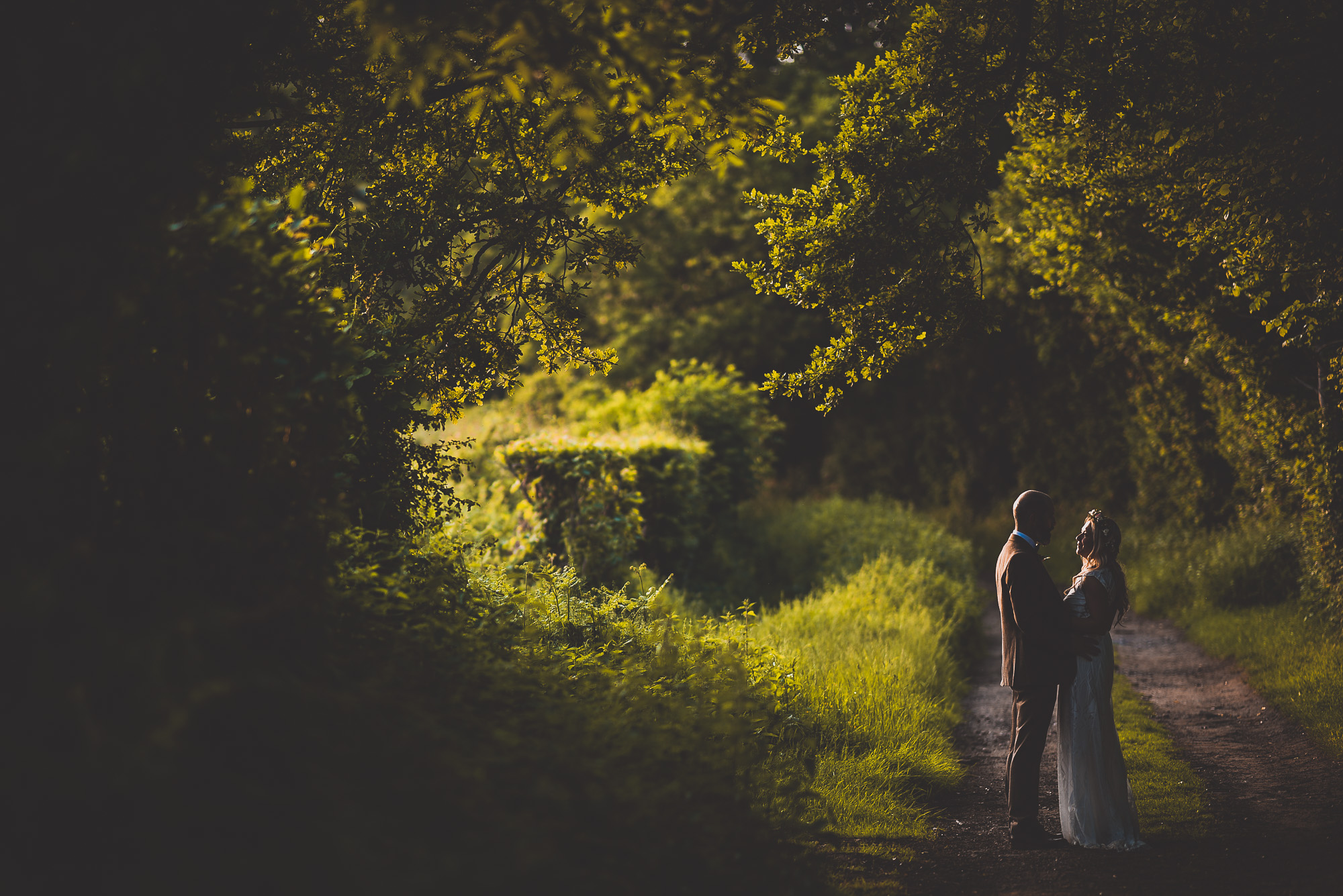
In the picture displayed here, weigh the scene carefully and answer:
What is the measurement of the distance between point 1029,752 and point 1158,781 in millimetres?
1837

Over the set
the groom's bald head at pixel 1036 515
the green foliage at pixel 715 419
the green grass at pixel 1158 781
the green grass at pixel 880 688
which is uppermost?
the green foliage at pixel 715 419

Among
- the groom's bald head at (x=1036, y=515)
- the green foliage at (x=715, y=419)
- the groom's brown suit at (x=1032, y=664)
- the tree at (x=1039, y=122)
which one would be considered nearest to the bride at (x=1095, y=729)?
the groom's brown suit at (x=1032, y=664)

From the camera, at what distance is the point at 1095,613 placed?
5035 mm

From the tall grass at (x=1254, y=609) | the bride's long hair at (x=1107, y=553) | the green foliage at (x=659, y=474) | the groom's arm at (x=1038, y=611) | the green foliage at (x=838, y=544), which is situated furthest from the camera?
the green foliage at (x=838, y=544)

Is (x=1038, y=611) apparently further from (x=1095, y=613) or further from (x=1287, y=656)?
(x=1287, y=656)

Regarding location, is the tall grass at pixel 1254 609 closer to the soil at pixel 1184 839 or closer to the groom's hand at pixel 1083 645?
the soil at pixel 1184 839

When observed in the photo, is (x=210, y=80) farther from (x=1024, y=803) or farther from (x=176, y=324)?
(x=1024, y=803)

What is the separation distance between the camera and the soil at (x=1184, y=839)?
4.49 metres

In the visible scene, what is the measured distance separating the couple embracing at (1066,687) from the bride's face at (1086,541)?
16 mm

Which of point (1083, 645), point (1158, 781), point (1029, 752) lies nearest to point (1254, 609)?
point (1158, 781)

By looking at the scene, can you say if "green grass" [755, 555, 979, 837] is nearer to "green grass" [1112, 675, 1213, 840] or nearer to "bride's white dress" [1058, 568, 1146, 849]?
"bride's white dress" [1058, 568, 1146, 849]

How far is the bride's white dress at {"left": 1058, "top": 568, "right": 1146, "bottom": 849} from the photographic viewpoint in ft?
16.1

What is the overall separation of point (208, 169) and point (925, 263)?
14.3ft

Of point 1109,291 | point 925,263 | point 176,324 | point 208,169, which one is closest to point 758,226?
point 925,263
